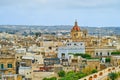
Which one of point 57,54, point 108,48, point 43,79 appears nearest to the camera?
point 43,79

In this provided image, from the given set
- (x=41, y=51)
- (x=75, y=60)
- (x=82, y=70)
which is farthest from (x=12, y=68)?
(x=41, y=51)

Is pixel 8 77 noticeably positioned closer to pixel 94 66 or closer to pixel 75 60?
pixel 94 66

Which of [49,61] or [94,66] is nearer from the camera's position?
[94,66]

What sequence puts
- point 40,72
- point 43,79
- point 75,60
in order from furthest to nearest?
point 75,60 → point 40,72 → point 43,79

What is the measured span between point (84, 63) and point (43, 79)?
763cm

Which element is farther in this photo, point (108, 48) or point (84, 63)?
point (108, 48)

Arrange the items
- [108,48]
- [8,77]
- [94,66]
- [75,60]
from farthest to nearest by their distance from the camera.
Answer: [108,48]
[75,60]
[94,66]
[8,77]

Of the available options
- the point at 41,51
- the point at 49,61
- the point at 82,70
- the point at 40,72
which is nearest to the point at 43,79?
the point at 40,72

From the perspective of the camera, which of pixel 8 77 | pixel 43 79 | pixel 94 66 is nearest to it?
pixel 8 77

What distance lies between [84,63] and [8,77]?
11603mm

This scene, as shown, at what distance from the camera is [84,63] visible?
3841 centimetres

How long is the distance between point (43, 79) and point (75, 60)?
9740 millimetres

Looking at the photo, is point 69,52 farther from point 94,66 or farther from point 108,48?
point 94,66

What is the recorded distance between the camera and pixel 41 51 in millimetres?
53875
